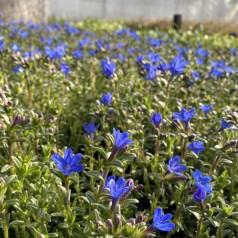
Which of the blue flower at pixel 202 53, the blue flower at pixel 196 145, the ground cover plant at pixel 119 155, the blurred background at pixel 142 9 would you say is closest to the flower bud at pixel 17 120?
the ground cover plant at pixel 119 155

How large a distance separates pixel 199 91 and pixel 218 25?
912cm

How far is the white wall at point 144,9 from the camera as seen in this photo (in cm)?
2011

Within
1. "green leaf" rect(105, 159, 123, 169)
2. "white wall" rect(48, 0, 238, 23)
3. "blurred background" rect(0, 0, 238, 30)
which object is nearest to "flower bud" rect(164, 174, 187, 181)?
"green leaf" rect(105, 159, 123, 169)

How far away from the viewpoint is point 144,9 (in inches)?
872

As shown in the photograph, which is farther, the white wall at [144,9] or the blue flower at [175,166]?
the white wall at [144,9]

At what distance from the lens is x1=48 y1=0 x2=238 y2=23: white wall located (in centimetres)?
2011

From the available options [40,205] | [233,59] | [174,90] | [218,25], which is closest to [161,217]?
[40,205]

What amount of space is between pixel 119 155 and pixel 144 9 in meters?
21.3

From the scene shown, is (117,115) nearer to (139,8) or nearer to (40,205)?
(40,205)

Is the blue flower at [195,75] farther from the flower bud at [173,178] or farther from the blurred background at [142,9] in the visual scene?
the blurred background at [142,9]

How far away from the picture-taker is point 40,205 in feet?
6.43

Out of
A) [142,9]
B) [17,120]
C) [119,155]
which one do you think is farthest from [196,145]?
[142,9]

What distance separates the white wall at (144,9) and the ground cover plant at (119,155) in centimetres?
1576

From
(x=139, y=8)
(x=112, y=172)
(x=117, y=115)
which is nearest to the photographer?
(x=112, y=172)
